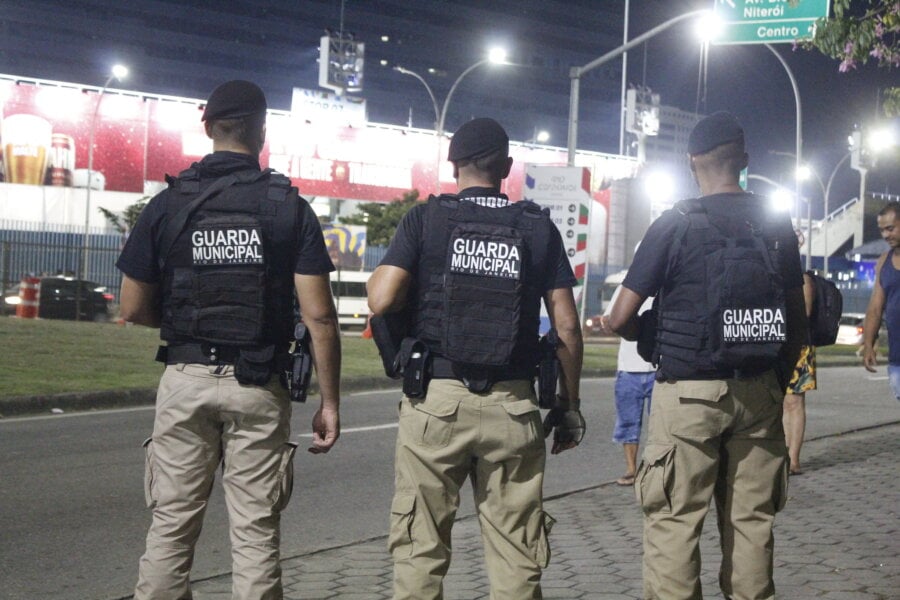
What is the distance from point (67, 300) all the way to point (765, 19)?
19172 millimetres

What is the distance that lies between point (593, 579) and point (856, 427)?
28.2 feet

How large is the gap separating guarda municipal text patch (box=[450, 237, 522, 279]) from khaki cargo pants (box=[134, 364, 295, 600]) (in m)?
0.72

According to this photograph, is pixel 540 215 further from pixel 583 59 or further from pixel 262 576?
pixel 583 59

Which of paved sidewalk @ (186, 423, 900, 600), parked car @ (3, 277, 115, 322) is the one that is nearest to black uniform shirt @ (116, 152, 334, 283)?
paved sidewalk @ (186, 423, 900, 600)

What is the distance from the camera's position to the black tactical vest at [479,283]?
3998 millimetres

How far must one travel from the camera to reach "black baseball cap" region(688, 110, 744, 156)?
4.39 meters

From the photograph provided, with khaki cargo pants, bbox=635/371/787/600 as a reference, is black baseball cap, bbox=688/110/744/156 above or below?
above

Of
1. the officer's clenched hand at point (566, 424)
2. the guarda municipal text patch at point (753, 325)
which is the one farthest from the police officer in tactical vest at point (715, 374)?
the officer's clenched hand at point (566, 424)

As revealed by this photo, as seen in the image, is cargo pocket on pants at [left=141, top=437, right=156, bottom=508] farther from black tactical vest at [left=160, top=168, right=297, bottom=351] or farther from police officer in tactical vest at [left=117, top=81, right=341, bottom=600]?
black tactical vest at [left=160, top=168, right=297, bottom=351]

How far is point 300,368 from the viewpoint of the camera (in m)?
4.13

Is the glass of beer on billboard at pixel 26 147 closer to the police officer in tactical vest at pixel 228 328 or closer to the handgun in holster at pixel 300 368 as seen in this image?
the police officer in tactical vest at pixel 228 328

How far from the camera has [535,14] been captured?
138 metres

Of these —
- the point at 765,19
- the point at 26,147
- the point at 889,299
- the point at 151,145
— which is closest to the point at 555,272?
the point at 889,299

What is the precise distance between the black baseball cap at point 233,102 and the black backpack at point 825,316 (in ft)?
8.02
